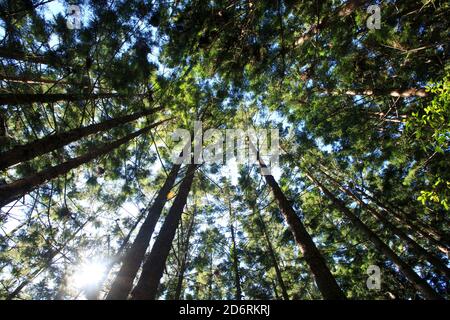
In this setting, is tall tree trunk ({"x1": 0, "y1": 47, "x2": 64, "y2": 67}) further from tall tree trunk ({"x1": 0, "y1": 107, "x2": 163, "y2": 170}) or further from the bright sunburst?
the bright sunburst

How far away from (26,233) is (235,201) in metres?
8.74

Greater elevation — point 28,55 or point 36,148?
point 28,55

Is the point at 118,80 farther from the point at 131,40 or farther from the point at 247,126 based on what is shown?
the point at 247,126

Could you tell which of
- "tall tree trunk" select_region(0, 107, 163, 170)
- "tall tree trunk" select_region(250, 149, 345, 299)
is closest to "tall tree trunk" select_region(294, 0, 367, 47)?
"tall tree trunk" select_region(250, 149, 345, 299)

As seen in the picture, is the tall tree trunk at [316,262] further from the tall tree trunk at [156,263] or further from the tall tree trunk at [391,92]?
the tall tree trunk at [391,92]

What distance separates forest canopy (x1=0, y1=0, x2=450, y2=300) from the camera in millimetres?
4887

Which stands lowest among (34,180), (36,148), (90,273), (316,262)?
(316,262)

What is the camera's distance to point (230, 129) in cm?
1008

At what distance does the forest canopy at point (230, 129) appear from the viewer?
16.0 feet

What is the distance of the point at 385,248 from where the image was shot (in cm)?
804

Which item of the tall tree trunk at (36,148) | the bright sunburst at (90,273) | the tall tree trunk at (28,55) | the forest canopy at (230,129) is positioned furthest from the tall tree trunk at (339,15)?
the bright sunburst at (90,273)

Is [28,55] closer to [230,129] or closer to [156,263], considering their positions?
[156,263]

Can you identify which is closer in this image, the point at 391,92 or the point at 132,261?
the point at 132,261

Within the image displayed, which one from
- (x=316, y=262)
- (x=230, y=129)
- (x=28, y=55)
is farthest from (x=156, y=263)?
(x=230, y=129)
